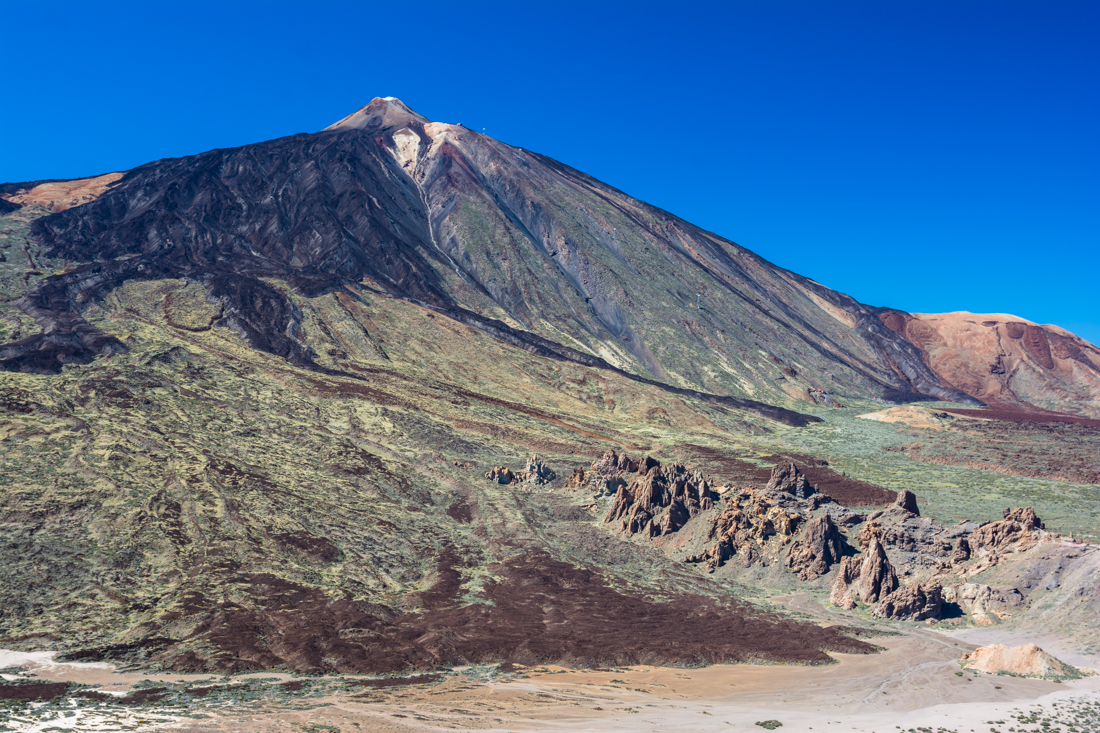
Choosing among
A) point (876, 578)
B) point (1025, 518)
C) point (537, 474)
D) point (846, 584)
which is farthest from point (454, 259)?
point (1025, 518)

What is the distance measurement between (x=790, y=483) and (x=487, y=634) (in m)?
36.3

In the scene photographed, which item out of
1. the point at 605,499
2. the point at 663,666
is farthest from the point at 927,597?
the point at 605,499

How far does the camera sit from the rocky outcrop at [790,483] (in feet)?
207

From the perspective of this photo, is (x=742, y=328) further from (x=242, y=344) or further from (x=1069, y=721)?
(x=1069, y=721)

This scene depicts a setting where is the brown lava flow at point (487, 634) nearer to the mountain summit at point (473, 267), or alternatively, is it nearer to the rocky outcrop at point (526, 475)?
the rocky outcrop at point (526, 475)

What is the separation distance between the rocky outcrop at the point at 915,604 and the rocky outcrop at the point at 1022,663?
7724mm

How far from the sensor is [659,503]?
60312mm

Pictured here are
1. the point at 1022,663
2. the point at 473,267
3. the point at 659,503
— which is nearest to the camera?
the point at 1022,663

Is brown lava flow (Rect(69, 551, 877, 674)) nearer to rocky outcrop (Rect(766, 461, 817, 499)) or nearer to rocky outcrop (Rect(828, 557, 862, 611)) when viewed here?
rocky outcrop (Rect(828, 557, 862, 611))

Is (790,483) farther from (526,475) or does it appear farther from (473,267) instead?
(473,267)

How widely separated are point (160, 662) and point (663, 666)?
23100mm

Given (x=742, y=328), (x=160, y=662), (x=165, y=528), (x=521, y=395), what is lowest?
(x=160, y=662)

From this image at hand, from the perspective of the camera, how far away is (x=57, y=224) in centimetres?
13912

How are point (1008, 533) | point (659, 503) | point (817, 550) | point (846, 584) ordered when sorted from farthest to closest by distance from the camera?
point (659, 503) → point (817, 550) → point (1008, 533) → point (846, 584)
